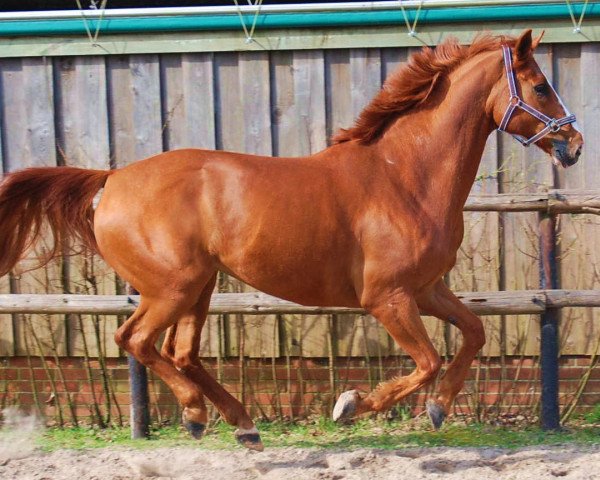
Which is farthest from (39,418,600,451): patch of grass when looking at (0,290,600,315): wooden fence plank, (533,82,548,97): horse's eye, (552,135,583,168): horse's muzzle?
(533,82,548,97): horse's eye

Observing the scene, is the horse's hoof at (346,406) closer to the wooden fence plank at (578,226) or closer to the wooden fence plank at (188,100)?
the wooden fence plank at (578,226)

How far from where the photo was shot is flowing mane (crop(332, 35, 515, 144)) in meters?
4.62

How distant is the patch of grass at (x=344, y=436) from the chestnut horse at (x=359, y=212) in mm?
553

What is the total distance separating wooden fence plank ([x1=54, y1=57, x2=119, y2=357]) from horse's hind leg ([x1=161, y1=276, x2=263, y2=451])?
3.48 ft

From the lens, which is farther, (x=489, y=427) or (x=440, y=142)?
(x=489, y=427)

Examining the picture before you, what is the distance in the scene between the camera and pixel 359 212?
14.6ft

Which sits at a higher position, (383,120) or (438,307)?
(383,120)

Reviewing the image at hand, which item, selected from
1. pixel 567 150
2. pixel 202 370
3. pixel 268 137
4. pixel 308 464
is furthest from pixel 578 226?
pixel 202 370

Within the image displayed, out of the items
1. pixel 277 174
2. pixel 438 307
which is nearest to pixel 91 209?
pixel 277 174

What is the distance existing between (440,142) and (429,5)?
1404 mm

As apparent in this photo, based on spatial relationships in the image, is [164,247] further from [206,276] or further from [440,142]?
[440,142]

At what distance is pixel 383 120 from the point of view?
4684mm

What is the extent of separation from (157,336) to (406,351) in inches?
52.5

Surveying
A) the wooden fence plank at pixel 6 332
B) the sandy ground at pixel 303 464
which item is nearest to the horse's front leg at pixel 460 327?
the sandy ground at pixel 303 464
